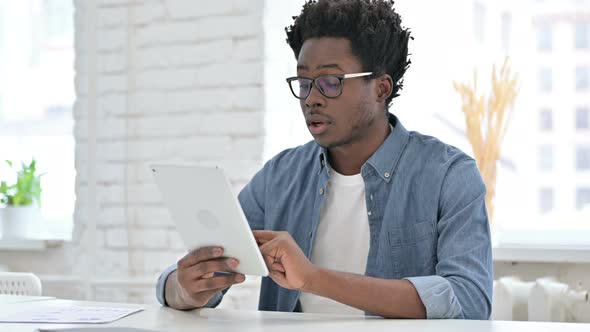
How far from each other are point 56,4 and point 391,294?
8.28 feet

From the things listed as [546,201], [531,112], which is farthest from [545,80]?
[546,201]

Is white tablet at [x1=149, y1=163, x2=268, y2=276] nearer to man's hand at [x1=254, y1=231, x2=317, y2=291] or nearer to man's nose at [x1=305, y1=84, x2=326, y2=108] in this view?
man's hand at [x1=254, y1=231, x2=317, y2=291]

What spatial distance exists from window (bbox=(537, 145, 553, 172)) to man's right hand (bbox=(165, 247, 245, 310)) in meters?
1.60

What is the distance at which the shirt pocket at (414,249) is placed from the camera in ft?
5.98

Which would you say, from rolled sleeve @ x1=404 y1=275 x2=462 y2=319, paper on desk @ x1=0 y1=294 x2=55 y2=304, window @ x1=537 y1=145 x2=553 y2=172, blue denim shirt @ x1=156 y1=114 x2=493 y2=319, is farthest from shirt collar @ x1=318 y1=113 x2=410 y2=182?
window @ x1=537 y1=145 x2=553 y2=172

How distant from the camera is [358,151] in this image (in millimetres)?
1983

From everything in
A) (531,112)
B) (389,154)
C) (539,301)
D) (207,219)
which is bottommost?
(539,301)

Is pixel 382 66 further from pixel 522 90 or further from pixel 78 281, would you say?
pixel 78 281

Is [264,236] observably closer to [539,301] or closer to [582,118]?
[539,301]

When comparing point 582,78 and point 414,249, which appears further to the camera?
point 582,78

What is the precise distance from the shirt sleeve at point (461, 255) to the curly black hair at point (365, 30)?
0.31 metres

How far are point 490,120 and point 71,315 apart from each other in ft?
5.61

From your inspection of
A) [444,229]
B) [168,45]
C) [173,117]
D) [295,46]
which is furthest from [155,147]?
[444,229]

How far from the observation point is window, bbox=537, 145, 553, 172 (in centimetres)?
293
